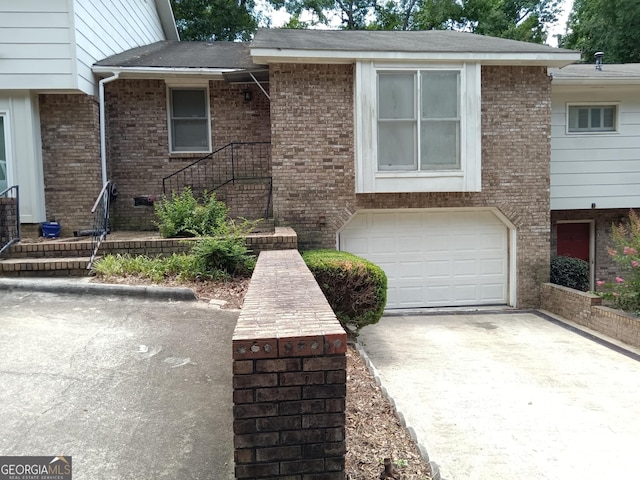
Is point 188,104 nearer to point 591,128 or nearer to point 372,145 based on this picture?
point 372,145

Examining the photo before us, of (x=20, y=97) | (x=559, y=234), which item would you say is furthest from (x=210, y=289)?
(x=559, y=234)

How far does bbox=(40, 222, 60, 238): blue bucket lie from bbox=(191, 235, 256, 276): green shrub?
3600 millimetres

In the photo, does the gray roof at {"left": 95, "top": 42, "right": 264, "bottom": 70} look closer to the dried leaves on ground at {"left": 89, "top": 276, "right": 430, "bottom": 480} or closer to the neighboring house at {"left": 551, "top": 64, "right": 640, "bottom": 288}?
the dried leaves on ground at {"left": 89, "top": 276, "right": 430, "bottom": 480}

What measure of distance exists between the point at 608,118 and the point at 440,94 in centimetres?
485

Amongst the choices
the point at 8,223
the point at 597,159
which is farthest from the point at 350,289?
the point at 597,159

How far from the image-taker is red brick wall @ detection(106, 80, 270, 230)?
32.9ft

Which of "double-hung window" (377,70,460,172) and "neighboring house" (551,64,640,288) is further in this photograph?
"neighboring house" (551,64,640,288)

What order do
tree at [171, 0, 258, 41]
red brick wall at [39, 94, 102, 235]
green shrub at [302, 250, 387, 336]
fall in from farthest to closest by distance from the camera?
tree at [171, 0, 258, 41] → red brick wall at [39, 94, 102, 235] → green shrub at [302, 250, 387, 336]

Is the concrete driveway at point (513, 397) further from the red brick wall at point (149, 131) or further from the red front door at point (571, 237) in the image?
the red brick wall at point (149, 131)

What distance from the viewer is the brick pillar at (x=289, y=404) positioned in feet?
7.52

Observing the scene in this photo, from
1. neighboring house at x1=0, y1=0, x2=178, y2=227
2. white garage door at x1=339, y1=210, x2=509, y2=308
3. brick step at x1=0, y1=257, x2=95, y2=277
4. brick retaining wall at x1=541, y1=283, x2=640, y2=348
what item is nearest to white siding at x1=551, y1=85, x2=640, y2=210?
white garage door at x1=339, y1=210, x2=509, y2=308

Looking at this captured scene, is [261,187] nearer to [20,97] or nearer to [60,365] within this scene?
[20,97]

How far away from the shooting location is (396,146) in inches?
356

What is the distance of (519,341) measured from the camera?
7738 mm
